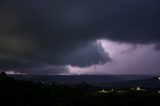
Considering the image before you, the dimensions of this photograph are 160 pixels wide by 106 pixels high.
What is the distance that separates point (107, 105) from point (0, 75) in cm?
4146

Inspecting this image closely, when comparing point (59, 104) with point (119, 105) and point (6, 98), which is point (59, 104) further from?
point (119, 105)

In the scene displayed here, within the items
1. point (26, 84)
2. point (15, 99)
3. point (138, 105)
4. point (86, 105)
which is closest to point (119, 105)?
point (138, 105)

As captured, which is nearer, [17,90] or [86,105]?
[17,90]

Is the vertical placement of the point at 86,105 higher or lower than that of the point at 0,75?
lower

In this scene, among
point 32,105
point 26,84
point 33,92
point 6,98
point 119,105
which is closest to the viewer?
point 6,98

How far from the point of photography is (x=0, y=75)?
4277 inches

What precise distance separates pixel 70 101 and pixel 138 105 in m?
52.0

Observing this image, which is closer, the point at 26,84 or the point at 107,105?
the point at 26,84

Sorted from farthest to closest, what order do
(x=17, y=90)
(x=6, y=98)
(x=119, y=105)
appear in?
(x=119, y=105)
(x=17, y=90)
(x=6, y=98)

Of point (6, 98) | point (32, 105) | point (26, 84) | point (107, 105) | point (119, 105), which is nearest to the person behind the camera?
point (6, 98)

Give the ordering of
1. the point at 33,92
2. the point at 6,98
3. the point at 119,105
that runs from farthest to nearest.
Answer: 1. the point at 119,105
2. the point at 33,92
3. the point at 6,98

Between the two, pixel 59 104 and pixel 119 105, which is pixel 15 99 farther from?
pixel 119 105

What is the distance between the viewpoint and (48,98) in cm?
9219

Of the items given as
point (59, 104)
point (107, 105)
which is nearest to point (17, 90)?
point (59, 104)
